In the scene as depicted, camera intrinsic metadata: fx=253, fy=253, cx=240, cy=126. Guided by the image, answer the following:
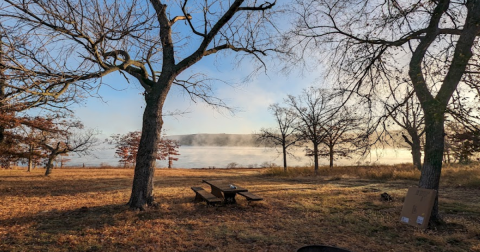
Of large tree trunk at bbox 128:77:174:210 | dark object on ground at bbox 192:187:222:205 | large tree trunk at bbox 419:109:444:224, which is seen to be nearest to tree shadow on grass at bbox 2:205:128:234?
large tree trunk at bbox 128:77:174:210

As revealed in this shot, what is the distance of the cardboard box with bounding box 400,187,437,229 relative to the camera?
5316 millimetres

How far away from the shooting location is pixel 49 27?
4961 millimetres

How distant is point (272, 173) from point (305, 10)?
15.4 meters

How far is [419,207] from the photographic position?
18.0 feet

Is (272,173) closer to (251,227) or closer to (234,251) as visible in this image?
(251,227)

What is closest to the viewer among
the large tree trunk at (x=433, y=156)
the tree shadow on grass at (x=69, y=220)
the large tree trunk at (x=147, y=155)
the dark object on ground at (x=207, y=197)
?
the tree shadow on grass at (x=69, y=220)

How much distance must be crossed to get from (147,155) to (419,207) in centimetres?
642

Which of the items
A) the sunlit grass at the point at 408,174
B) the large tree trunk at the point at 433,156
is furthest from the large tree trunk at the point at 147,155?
the sunlit grass at the point at 408,174

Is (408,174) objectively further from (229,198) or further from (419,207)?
(229,198)

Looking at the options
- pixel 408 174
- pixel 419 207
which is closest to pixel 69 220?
pixel 419 207

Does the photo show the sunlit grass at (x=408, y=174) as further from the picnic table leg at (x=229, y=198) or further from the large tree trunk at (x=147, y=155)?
the large tree trunk at (x=147, y=155)

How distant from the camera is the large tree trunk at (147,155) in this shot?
645 cm

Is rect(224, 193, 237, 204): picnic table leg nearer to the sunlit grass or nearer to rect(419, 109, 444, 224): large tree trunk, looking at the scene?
rect(419, 109, 444, 224): large tree trunk

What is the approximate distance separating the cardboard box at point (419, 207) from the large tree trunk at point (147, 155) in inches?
239
